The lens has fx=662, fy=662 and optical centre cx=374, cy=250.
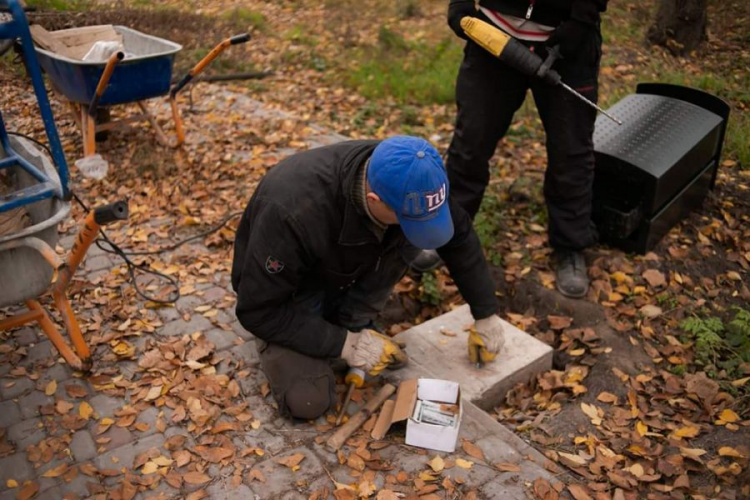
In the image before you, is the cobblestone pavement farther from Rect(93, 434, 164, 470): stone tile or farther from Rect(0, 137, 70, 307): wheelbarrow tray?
Rect(0, 137, 70, 307): wheelbarrow tray

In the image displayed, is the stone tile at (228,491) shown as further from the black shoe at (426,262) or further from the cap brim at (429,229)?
the black shoe at (426,262)

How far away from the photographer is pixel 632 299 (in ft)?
14.0

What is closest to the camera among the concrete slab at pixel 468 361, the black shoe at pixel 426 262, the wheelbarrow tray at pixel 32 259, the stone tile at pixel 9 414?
the wheelbarrow tray at pixel 32 259

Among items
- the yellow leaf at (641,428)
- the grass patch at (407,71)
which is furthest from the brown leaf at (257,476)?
the grass patch at (407,71)

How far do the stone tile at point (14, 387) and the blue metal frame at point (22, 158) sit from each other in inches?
42.5

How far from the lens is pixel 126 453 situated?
302 centimetres

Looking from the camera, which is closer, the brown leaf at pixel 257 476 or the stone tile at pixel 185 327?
the brown leaf at pixel 257 476

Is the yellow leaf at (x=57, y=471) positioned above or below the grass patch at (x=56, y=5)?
above

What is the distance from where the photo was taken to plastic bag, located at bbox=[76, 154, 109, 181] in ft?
16.8

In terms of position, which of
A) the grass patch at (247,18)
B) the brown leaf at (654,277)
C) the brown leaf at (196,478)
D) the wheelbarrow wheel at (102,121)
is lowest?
the grass patch at (247,18)

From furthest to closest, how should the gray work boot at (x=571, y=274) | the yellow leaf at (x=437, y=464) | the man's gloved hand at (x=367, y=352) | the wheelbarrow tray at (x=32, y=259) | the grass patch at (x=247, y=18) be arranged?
the grass patch at (x=247, y=18)
the gray work boot at (x=571, y=274)
the man's gloved hand at (x=367, y=352)
the yellow leaf at (x=437, y=464)
the wheelbarrow tray at (x=32, y=259)

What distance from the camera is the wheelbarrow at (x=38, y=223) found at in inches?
110

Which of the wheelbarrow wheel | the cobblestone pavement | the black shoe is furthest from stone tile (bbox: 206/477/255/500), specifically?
the wheelbarrow wheel

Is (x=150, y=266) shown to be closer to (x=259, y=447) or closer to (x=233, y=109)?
(x=259, y=447)
